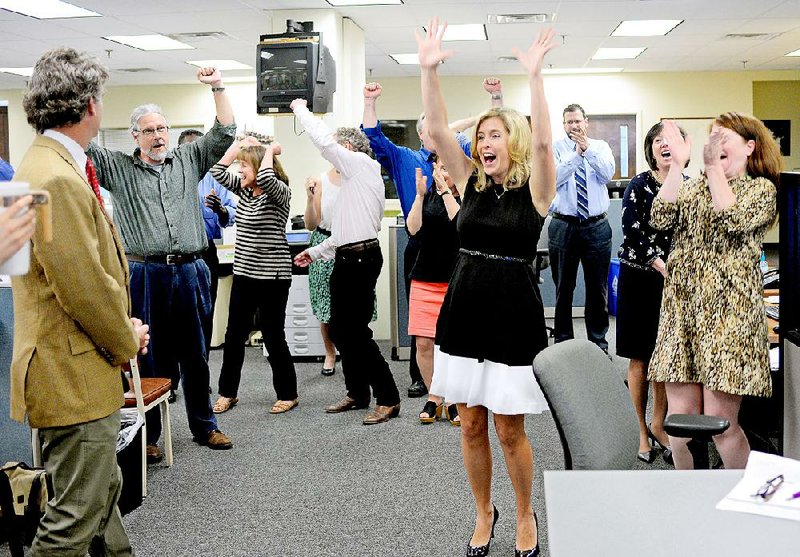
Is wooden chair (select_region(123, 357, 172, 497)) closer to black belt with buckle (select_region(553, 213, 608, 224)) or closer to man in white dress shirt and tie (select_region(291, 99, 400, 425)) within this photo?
man in white dress shirt and tie (select_region(291, 99, 400, 425))

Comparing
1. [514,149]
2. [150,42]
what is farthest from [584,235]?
[150,42]

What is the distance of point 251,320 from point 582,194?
A: 7.90 feet

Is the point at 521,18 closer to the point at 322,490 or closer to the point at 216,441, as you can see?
the point at 216,441

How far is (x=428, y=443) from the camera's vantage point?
3973 mm

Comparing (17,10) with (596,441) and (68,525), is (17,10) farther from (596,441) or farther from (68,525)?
(596,441)

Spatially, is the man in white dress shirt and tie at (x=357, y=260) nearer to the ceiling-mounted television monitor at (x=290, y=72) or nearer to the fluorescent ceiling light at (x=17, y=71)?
the ceiling-mounted television monitor at (x=290, y=72)

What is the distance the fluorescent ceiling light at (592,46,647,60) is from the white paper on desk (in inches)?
361

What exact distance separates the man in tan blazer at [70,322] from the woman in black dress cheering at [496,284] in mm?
980

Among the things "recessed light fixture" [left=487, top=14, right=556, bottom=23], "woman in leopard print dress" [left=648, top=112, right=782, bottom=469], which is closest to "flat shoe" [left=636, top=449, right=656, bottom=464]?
"woman in leopard print dress" [left=648, top=112, right=782, bottom=469]

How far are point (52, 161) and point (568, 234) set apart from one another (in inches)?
166

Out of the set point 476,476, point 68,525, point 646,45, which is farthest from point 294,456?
point 646,45

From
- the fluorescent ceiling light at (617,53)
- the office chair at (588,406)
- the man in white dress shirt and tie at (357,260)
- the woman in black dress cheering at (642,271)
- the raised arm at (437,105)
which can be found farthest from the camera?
the fluorescent ceiling light at (617,53)

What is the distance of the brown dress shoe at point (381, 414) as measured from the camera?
4.33 m

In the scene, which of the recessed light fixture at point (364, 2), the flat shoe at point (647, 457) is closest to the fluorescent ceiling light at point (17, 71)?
the recessed light fixture at point (364, 2)
